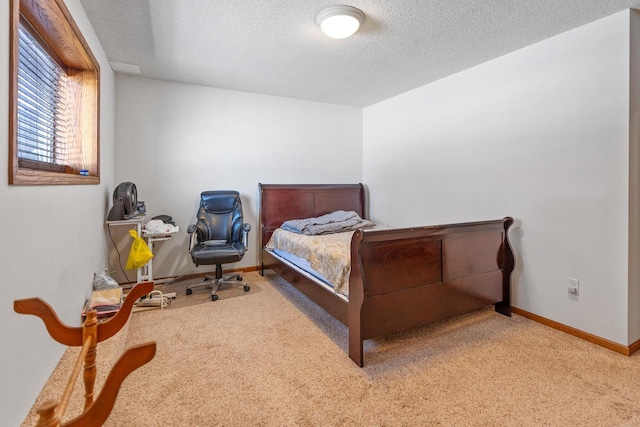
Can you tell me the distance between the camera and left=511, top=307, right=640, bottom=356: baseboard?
2152 mm

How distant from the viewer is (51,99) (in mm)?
2199

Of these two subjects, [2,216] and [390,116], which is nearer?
[2,216]

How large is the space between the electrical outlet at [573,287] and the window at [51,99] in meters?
3.53

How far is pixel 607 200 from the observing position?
2.22 metres

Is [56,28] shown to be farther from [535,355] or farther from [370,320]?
[535,355]

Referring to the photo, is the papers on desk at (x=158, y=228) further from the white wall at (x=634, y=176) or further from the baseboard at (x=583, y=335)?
the white wall at (x=634, y=176)

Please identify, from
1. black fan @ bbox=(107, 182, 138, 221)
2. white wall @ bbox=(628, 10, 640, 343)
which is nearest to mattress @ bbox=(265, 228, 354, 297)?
black fan @ bbox=(107, 182, 138, 221)

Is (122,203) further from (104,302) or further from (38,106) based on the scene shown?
(38,106)

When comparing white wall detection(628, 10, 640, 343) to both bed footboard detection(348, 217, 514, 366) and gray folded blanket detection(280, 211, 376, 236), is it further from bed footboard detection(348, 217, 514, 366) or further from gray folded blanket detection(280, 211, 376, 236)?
gray folded blanket detection(280, 211, 376, 236)

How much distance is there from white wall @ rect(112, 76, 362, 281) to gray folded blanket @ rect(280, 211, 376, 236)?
78 cm

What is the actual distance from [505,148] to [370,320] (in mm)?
2070

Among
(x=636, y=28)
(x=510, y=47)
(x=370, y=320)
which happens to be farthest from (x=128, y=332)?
(x=636, y=28)

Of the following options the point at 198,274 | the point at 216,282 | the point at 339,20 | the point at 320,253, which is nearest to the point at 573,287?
the point at 320,253

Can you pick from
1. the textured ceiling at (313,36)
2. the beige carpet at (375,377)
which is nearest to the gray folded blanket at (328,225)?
the beige carpet at (375,377)
